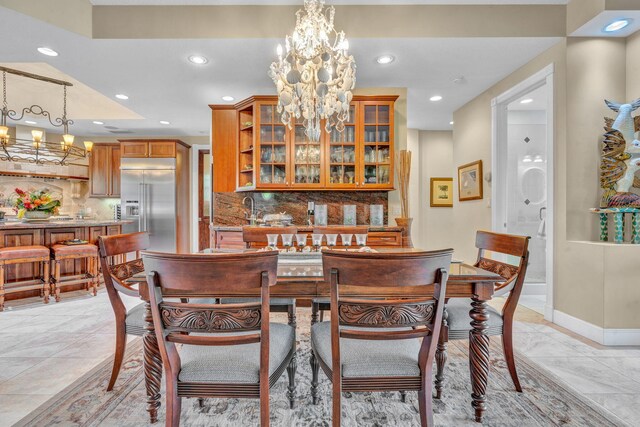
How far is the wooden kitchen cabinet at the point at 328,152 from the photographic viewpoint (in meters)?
3.97

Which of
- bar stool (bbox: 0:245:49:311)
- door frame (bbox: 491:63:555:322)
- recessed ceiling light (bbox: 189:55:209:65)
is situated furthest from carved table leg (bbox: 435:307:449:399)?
bar stool (bbox: 0:245:49:311)

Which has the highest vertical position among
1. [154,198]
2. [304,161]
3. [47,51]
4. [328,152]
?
[47,51]

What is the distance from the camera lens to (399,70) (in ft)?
11.4

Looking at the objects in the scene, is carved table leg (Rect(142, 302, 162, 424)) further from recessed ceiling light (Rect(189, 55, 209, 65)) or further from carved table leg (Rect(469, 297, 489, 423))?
recessed ceiling light (Rect(189, 55, 209, 65))

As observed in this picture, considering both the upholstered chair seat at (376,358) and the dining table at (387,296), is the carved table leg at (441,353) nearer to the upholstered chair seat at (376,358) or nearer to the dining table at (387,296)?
the dining table at (387,296)

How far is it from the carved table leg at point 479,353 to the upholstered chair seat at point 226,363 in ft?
3.00

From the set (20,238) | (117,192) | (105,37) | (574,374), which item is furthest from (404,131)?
(117,192)

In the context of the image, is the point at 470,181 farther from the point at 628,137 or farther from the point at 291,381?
the point at 291,381

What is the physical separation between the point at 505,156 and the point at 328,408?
3.51 metres

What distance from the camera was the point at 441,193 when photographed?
6000 mm

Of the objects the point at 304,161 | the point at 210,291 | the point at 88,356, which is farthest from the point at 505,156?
the point at 88,356

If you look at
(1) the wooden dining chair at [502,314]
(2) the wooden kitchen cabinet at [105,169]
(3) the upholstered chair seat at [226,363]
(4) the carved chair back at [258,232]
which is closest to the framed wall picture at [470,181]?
(1) the wooden dining chair at [502,314]

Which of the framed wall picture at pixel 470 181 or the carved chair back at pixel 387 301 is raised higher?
the framed wall picture at pixel 470 181

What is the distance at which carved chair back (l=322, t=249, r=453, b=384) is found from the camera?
108 centimetres
